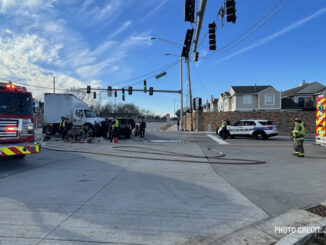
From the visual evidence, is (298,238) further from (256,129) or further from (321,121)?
(256,129)

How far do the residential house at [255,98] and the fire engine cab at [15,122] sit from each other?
1545 inches

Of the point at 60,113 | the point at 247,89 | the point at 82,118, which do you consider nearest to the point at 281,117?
the point at 247,89

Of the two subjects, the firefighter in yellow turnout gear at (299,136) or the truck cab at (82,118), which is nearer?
the firefighter in yellow turnout gear at (299,136)

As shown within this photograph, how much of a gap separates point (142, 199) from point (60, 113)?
53.8ft

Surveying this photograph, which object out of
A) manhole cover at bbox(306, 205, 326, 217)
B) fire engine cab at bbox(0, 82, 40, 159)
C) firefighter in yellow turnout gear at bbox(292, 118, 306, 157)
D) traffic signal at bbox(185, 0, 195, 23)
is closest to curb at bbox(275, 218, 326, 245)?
manhole cover at bbox(306, 205, 326, 217)

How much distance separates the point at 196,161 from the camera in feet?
27.8

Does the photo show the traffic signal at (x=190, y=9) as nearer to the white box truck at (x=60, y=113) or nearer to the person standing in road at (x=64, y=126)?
Result: the person standing in road at (x=64, y=126)

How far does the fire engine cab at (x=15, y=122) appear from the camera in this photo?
658 centimetres

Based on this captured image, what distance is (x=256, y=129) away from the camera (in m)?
17.3

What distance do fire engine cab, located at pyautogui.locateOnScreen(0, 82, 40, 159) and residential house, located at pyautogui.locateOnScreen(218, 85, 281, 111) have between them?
129 feet

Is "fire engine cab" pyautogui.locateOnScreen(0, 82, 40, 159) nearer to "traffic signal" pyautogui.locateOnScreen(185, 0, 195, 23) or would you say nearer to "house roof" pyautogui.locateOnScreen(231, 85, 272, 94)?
"traffic signal" pyautogui.locateOnScreen(185, 0, 195, 23)

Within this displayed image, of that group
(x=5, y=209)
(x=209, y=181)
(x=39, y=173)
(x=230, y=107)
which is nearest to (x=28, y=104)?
(x=39, y=173)

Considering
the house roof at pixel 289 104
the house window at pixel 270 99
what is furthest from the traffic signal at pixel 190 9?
the house roof at pixel 289 104

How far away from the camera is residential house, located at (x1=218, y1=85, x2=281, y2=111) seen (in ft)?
132
